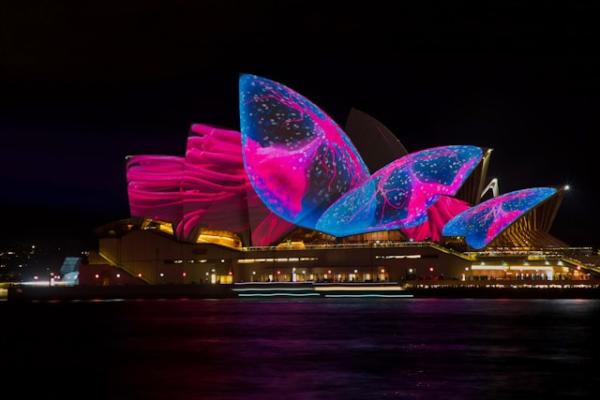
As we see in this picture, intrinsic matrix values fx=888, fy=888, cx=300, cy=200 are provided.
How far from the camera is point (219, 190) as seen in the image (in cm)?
7356

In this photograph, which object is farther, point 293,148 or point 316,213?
point 316,213

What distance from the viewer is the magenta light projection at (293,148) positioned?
2441 inches

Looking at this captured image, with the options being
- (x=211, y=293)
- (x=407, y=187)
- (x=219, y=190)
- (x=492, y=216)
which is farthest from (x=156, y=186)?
(x=492, y=216)

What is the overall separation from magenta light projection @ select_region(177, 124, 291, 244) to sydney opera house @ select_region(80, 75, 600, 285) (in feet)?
0.34

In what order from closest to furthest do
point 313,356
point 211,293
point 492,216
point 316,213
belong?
1. point 313,356
2. point 316,213
3. point 492,216
4. point 211,293

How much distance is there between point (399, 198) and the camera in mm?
62688

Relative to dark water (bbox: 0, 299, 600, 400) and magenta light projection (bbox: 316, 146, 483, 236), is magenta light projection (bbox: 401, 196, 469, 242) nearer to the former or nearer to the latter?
magenta light projection (bbox: 316, 146, 483, 236)

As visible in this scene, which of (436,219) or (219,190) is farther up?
(219,190)

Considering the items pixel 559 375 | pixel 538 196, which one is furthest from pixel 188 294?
pixel 559 375

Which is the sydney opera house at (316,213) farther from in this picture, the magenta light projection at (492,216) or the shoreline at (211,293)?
the shoreline at (211,293)

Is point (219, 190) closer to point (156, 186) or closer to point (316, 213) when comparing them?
point (156, 186)

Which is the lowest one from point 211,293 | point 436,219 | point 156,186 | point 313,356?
point 313,356

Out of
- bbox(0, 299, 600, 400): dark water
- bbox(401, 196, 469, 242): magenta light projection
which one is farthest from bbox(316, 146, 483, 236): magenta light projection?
Answer: bbox(0, 299, 600, 400): dark water

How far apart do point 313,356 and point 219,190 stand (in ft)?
153
